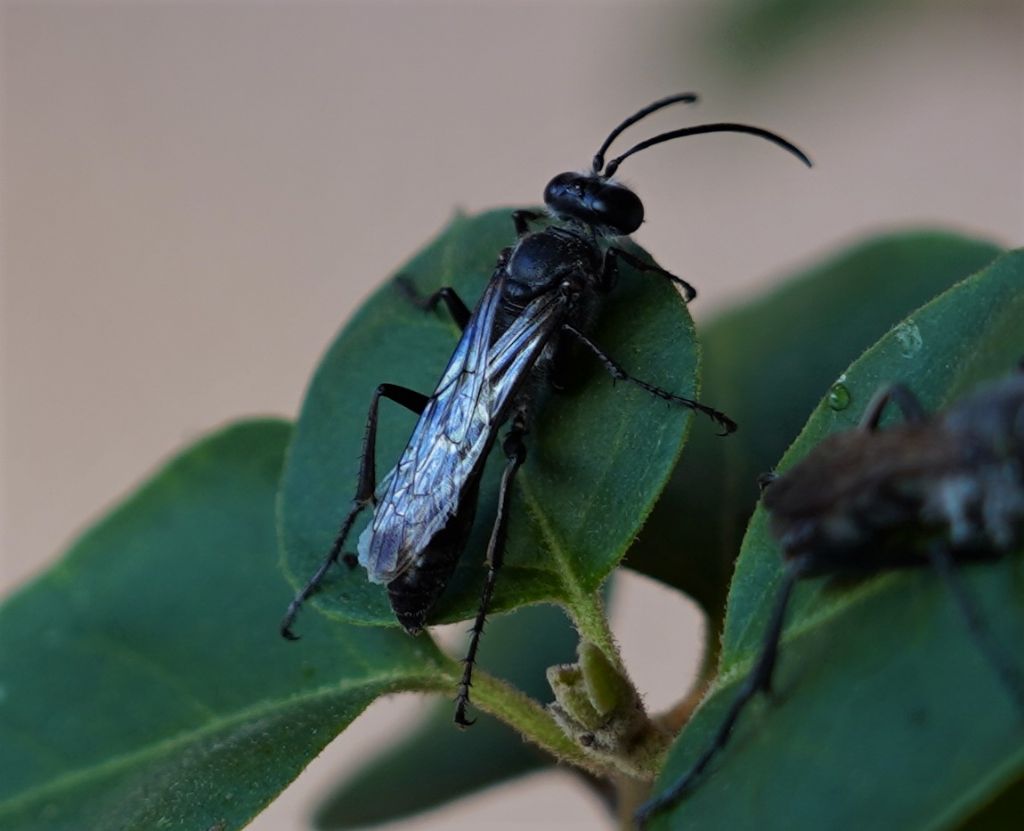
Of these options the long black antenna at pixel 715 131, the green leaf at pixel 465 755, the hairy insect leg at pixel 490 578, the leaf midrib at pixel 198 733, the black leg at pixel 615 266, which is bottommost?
the green leaf at pixel 465 755

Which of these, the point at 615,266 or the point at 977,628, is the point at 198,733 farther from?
the point at 977,628

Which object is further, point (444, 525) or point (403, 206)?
point (403, 206)

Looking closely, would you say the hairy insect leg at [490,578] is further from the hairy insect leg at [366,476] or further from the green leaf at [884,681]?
the green leaf at [884,681]

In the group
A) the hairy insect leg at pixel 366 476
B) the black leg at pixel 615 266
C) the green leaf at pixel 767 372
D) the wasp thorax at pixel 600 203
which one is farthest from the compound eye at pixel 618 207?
the hairy insect leg at pixel 366 476

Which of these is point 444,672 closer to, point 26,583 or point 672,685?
point 26,583

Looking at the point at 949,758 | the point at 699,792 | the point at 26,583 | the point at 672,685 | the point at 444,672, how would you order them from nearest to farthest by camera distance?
the point at 949,758 → the point at 699,792 → the point at 444,672 → the point at 26,583 → the point at 672,685

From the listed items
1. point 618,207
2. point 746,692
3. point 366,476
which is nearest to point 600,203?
point 618,207

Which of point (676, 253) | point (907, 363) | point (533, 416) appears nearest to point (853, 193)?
point (676, 253)
